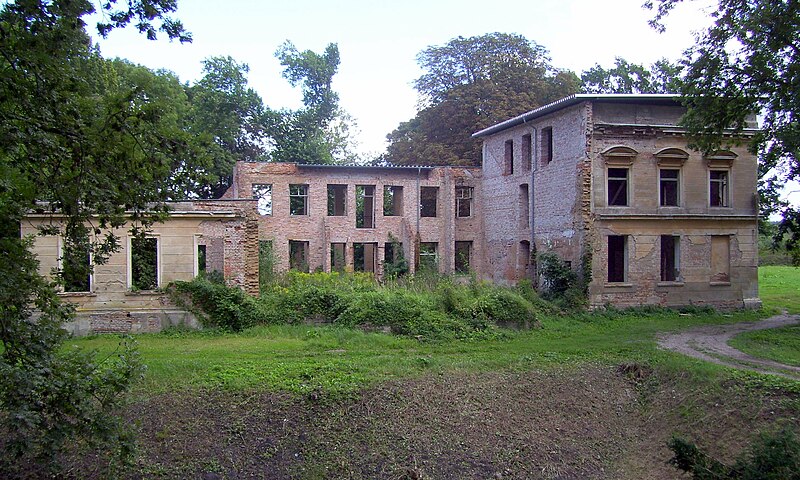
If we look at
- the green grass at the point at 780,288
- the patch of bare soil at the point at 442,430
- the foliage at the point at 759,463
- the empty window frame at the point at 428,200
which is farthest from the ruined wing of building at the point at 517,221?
the foliage at the point at 759,463

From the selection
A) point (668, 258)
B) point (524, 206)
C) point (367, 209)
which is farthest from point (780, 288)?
point (367, 209)

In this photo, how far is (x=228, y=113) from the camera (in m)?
34.6

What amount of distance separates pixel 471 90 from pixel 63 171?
31.5 metres

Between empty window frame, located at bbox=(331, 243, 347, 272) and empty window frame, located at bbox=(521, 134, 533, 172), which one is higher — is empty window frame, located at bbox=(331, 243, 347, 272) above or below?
below

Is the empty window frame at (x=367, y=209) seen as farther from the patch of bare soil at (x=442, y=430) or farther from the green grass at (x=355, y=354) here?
the patch of bare soil at (x=442, y=430)

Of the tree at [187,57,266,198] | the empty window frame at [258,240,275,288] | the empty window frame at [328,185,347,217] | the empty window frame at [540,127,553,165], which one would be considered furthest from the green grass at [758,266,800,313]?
the tree at [187,57,266,198]

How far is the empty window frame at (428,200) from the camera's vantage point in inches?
1291

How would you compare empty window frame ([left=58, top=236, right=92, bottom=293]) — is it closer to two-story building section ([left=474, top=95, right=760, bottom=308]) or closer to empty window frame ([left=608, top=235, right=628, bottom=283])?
two-story building section ([left=474, top=95, right=760, bottom=308])

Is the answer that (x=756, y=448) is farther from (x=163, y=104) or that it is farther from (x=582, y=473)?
(x=163, y=104)

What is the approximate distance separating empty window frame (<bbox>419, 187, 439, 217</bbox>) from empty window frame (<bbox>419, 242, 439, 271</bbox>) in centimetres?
249

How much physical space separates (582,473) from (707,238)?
49.7 ft

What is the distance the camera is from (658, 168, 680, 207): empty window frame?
22.6 metres

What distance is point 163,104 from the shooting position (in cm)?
672

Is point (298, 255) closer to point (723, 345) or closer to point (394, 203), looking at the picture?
point (394, 203)
